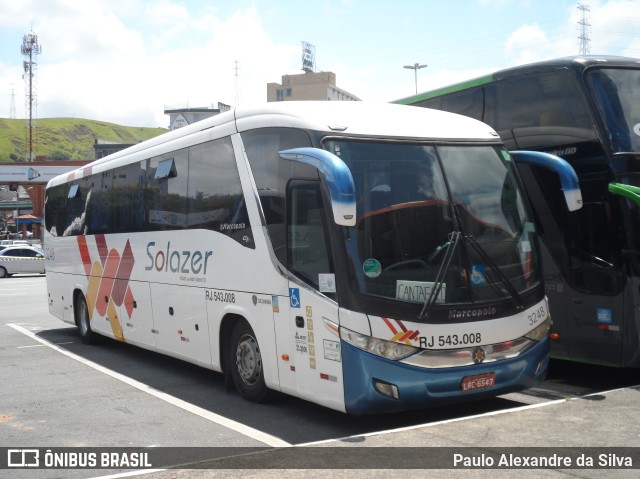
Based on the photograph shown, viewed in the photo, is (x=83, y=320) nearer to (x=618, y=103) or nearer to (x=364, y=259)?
(x=364, y=259)

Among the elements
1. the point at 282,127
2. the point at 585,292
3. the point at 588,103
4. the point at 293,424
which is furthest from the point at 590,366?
the point at 282,127

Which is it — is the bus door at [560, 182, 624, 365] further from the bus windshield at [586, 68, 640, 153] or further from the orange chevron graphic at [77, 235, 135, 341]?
the orange chevron graphic at [77, 235, 135, 341]

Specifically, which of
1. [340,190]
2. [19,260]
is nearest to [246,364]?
[340,190]

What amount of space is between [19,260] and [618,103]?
3650cm

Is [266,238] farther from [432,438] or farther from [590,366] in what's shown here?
[590,366]

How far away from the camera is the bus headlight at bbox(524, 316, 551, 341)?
8180 millimetres

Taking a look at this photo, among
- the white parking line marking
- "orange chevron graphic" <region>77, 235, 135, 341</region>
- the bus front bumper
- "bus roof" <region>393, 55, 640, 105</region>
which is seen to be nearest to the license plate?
the bus front bumper

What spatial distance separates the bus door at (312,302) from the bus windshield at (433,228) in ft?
1.34

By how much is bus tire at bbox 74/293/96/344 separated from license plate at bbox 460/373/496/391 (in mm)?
9426

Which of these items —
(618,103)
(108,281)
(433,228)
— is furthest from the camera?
(108,281)

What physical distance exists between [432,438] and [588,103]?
15.8ft

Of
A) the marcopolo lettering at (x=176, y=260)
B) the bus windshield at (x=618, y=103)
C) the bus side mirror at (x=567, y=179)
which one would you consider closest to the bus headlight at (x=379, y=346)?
the bus side mirror at (x=567, y=179)

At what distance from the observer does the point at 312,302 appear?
7.80 meters

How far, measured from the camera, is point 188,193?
35.2ft
